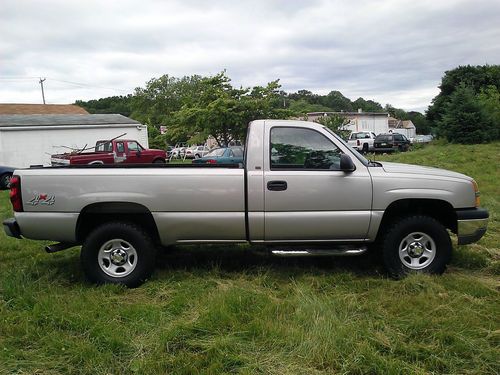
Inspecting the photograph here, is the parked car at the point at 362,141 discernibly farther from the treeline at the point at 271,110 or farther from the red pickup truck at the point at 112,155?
the red pickup truck at the point at 112,155

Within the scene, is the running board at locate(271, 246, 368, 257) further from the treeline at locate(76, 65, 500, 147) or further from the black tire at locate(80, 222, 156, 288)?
the treeline at locate(76, 65, 500, 147)

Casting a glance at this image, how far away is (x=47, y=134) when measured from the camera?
92.7 feet

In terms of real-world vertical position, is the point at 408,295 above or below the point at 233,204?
below

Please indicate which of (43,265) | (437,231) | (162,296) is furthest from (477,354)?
(43,265)

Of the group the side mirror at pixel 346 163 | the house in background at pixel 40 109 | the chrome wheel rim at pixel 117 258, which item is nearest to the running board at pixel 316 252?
the side mirror at pixel 346 163

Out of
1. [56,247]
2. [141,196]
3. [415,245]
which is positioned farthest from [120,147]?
[415,245]

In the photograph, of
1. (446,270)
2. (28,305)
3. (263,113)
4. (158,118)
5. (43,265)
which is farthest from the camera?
Result: (158,118)

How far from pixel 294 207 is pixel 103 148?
17.1 metres

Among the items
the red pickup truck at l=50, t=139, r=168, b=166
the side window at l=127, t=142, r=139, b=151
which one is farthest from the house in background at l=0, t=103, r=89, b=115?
the red pickup truck at l=50, t=139, r=168, b=166

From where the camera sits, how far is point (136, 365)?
10.1 ft

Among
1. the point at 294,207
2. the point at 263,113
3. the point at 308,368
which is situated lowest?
the point at 308,368

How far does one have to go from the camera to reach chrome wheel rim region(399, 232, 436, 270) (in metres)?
4.78

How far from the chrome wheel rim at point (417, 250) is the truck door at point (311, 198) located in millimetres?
501

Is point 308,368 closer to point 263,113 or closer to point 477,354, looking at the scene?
point 477,354
